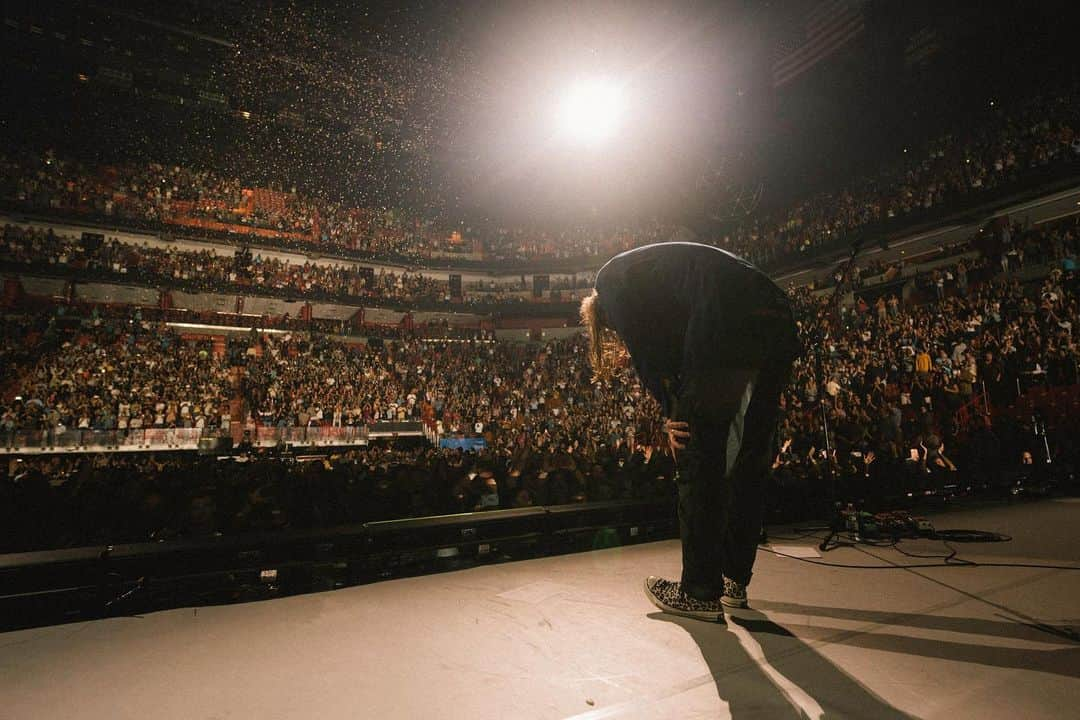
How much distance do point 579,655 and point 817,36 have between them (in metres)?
14.8

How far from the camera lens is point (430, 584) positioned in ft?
9.95

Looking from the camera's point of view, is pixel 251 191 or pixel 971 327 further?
pixel 251 191

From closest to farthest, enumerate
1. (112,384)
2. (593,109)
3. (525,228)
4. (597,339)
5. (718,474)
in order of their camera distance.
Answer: (718,474)
(597,339)
(593,109)
(112,384)
(525,228)

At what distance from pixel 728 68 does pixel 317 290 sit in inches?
1009

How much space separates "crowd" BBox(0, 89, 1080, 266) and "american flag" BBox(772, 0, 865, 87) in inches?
183

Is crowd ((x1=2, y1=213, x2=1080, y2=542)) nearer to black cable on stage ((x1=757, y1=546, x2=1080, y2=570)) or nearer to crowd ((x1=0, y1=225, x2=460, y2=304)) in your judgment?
black cable on stage ((x1=757, y1=546, x2=1080, y2=570))

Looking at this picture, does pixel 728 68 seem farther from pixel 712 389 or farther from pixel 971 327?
pixel 712 389

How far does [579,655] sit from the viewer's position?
1866 mm

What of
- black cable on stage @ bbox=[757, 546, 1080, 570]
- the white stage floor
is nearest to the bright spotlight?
black cable on stage @ bbox=[757, 546, 1080, 570]

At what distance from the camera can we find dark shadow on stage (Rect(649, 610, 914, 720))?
138 centimetres

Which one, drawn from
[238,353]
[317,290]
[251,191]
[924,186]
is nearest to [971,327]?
[924,186]

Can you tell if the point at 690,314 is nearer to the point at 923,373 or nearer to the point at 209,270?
the point at 923,373

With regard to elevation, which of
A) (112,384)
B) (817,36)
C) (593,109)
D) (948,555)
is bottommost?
(948,555)

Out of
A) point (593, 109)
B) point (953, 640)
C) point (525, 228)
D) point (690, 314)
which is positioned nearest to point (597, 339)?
point (690, 314)
